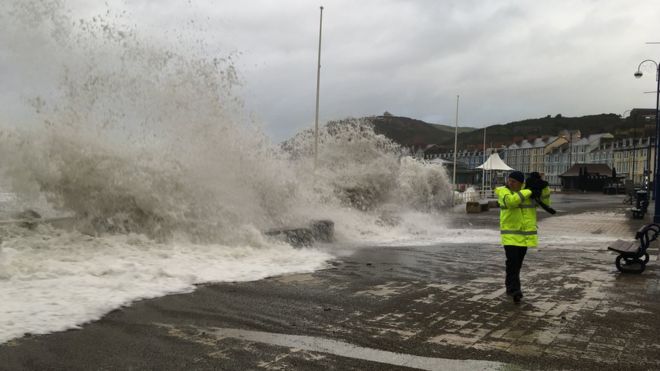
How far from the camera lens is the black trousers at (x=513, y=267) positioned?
674 cm

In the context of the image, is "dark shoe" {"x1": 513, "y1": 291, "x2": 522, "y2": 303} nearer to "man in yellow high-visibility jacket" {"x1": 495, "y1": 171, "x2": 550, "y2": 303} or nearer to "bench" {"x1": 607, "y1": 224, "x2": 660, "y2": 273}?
"man in yellow high-visibility jacket" {"x1": 495, "y1": 171, "x2": 550, "y2": 303}

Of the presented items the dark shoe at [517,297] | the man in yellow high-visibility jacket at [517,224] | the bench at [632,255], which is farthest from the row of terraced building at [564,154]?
the dark shoe at [517,297]

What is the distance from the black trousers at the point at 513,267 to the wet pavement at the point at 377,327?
9.2 inches

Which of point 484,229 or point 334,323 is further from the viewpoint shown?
point 484,229

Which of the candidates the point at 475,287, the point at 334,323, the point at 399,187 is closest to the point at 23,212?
the point at 334,323

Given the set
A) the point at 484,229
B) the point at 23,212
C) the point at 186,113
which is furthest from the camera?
the point at 484,229

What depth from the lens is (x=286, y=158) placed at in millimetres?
15711

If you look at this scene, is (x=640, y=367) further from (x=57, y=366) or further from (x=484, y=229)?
(x=484, y=229)

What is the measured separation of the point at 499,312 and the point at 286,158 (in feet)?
33.9

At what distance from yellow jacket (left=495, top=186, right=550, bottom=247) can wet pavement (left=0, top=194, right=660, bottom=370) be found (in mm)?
708

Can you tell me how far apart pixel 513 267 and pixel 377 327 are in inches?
92.9

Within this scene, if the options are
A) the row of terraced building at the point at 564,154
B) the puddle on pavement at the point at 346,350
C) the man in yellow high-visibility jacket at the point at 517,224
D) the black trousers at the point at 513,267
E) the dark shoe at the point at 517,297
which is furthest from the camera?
the row of terraced building at the point at 564,154

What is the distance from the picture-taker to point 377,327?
17.5 feet

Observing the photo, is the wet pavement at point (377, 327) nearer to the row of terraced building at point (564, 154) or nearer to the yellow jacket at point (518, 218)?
the yellow jacket at point (518, 218)
